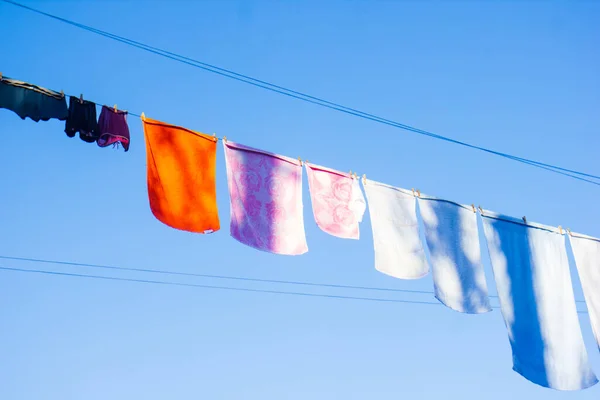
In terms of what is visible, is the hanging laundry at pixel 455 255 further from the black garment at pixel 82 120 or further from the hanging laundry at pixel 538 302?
the black garment at pixel 82 120

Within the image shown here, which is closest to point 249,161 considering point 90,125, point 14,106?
point 90,125

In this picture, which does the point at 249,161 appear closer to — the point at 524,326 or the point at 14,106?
the point at 14,106

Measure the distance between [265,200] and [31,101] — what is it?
2.13 m

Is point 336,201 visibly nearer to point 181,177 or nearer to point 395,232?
point 395,232

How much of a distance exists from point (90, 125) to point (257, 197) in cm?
156

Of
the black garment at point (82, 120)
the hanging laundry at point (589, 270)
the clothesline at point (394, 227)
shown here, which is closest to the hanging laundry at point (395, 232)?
the clothesline at point (394, 227)

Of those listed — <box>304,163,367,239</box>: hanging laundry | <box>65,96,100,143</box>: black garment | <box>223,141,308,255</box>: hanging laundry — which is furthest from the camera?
<box>304,163,367,239</box>: hanging laundry

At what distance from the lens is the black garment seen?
589 cm

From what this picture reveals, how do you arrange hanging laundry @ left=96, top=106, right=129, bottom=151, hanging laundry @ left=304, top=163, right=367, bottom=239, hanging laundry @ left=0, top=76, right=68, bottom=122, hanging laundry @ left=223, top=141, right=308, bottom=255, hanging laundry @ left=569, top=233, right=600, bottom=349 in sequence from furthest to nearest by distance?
hanging laundry @ left=569, top=233, right=600, bottom=349
hanging laundry @ left=304, top=163, right=367, bottom=239
hanging laundry @ left=223, top=141, right=308, bottom=255
hanging laundry @ left=96, top=106, right=129, bottom=151
hanging laundry @ left=0, top=76, right=68, bottom=122

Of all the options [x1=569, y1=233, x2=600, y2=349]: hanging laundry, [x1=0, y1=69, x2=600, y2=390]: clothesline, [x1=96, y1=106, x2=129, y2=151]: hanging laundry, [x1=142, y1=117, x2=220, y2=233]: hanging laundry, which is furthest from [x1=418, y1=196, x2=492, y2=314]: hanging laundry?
[x1=96, y1=106, x2=129, y2=151]: hanging laundry

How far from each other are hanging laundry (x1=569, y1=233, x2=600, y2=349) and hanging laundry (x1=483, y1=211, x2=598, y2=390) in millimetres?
260

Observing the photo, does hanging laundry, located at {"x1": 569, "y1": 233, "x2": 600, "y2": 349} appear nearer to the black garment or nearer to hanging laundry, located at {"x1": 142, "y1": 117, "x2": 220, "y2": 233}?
hanging laundry, located at {"x1": 142, "y1": 117, "x2": 220, "y2": 233}

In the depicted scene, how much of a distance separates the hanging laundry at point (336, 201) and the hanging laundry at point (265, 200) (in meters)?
0.17

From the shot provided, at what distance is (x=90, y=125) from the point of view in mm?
5969
